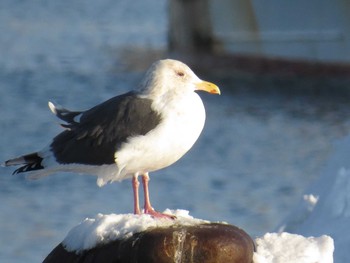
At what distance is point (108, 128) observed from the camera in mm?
5023

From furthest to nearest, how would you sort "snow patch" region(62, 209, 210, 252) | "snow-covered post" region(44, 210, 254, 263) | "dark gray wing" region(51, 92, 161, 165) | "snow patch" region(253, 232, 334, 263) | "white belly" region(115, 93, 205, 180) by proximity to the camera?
"dark gray wing" region(51, 92, 161, 165), "white belly" region(115, 93, 205, 180), "snow patch" region(253, 232, 334, 263), "snow patch" region(62, 209, 210, 252), "snow-covered post" region(44, 210, 254, 263)

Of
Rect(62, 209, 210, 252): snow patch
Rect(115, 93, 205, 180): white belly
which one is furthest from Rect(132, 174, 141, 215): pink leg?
Rect(62, 209, 210, 252): snow patch

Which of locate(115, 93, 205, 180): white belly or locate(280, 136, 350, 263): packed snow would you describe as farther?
locate(280, 136, 350, 263): packed snow

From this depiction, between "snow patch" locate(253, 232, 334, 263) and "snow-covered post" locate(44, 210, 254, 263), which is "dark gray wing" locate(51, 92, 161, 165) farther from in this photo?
"snow patch" locate(253, 232, 334, 263)

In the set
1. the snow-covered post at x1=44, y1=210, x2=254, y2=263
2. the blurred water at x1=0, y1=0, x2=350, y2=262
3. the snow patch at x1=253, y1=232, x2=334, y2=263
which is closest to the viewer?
the snow-covered post at x1=44, y1=210, x2=254, y2=263

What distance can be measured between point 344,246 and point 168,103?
1685 mm

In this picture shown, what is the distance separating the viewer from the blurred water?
11.1 m

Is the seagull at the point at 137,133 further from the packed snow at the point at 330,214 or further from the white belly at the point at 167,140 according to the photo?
the packed snow at the point at 330,214

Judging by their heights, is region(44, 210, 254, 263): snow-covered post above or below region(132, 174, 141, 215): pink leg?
above

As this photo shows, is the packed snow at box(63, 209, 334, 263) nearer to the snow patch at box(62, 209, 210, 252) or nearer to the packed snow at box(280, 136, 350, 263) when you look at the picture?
the snow patch at box(62, 209, 210, 252)

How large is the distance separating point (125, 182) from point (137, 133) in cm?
696

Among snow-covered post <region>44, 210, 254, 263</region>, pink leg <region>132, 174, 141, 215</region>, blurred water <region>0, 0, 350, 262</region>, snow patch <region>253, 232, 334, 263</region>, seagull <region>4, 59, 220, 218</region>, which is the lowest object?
blurred water <region>0, 0, 350, 262</region>

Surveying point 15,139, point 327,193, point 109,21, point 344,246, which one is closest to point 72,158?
point 344,246

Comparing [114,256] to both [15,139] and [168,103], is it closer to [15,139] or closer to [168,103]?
[168,103]
